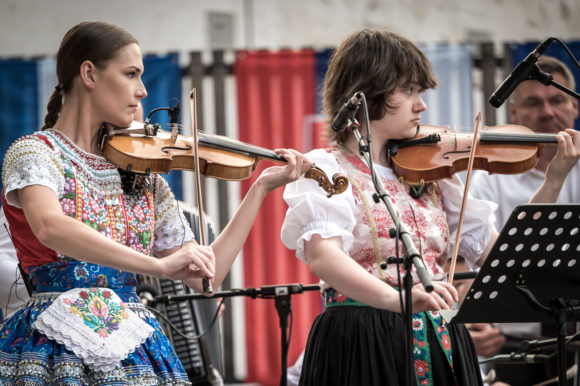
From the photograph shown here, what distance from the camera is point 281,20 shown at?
771 cm

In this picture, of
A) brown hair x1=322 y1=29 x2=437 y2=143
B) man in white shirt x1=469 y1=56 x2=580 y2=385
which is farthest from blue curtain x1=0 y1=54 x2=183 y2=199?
brown hair x1=322 y1=29 x2=437 y2=143

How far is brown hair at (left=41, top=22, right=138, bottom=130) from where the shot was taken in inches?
77.3

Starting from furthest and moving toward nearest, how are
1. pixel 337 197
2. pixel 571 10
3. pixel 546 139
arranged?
pixel 571 10
pixel 546 139
pixel 337 197

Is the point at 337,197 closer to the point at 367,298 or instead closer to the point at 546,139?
the point at 367,298

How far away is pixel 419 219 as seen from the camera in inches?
89.6

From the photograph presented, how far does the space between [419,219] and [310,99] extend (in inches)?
120

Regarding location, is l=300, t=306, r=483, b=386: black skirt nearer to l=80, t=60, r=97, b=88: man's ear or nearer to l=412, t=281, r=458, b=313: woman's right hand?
l=412, t=281, r=458, b=313: woman's right hand

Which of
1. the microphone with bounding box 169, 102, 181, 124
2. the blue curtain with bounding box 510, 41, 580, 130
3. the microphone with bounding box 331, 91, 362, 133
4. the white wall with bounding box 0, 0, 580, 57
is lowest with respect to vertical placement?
the microphone with bounding box 331, 91, 362, 133

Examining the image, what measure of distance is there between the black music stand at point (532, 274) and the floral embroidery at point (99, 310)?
790mm

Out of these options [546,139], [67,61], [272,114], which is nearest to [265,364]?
[272,114]

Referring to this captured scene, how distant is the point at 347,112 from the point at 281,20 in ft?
19.1

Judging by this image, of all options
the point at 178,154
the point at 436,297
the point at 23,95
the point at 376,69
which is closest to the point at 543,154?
the point at 376,69

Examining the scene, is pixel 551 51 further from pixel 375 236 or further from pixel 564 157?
pixel 375 236

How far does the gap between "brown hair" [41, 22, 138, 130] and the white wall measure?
481 cm
